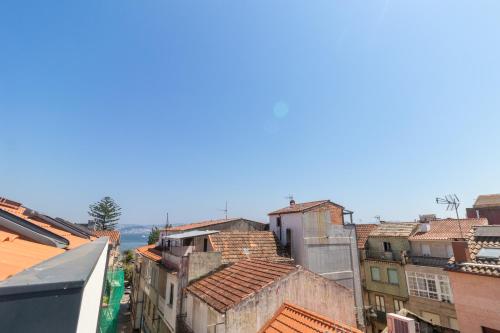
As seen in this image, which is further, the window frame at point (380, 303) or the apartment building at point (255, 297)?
the window frame at point (380, 303)

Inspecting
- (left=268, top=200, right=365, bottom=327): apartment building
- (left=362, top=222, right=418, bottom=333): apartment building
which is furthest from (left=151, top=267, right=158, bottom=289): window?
(left=362, top=222, right=418, bottom=333): apartment building

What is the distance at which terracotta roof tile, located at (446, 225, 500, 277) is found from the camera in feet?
43.1

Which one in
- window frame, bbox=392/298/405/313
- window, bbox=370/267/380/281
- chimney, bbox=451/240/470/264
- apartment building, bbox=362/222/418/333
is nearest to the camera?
chimney, bbox=451/240/470/264

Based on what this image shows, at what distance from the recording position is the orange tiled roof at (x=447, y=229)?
27.9 m

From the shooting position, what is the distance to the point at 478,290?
43.1 feet

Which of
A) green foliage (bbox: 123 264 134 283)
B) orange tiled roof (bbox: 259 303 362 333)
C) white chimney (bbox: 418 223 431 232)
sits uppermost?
white chimney (bbox: 418 223 431 232)

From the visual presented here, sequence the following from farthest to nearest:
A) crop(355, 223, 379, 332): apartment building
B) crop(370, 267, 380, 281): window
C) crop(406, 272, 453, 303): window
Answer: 1. crop(355, 223, 379, 332): apartment building
2. crop(370, 267, 380, 281): window
3. crop(406, 272, 453, 303): window

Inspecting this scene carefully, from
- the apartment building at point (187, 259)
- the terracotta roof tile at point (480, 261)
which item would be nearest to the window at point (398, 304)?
the terracotta roof tile at point (480, 261)

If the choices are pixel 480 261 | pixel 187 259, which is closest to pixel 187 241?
pixel 187 259

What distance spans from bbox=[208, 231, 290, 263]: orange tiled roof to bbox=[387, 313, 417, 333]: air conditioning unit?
364 inches

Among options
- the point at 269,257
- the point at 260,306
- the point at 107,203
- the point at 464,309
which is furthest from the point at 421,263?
the point at 107,203

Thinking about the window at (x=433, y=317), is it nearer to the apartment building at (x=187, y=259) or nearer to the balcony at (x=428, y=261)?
the balcony at (x=428, y=261)

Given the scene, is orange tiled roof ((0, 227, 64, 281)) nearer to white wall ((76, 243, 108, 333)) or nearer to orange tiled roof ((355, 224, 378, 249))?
white wall ((76, 243, 108, 333))

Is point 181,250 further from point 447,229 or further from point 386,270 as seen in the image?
point 447,229
